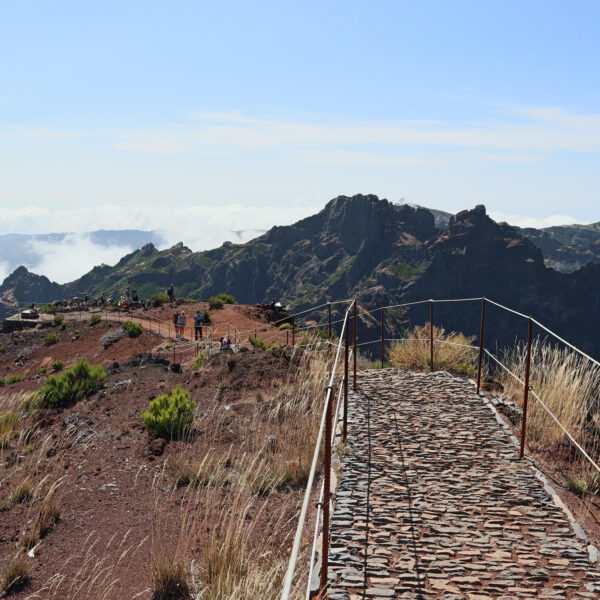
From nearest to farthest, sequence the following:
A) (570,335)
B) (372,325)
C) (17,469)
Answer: (17,469) < (372,325) < (570,335)

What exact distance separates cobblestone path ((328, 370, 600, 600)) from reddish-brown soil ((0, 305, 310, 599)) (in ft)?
3.33

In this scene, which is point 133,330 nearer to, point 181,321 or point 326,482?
point 181,321

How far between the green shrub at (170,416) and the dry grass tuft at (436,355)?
574cm

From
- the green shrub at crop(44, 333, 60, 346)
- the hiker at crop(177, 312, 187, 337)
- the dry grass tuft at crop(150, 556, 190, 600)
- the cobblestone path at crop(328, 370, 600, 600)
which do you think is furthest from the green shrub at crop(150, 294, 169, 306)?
the dry grass tuft at crop(150, 556, 190, 600)

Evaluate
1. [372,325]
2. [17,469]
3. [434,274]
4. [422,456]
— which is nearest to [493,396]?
[422,456]

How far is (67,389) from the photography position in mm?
12984

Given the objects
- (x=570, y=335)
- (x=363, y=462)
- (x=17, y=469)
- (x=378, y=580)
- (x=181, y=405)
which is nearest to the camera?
(x=378, y=580)

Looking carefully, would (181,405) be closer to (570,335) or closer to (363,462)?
(363,462)

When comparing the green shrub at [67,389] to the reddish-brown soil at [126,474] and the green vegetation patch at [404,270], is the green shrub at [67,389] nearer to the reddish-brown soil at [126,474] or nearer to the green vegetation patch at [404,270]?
the reddish-brown soil at [126,474]

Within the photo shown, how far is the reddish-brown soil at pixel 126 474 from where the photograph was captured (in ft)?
19.4

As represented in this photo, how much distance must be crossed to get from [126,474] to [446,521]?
471 cm

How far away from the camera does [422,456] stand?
7.61 meters

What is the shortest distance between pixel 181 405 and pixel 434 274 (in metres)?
176

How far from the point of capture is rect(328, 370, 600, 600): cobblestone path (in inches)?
188
